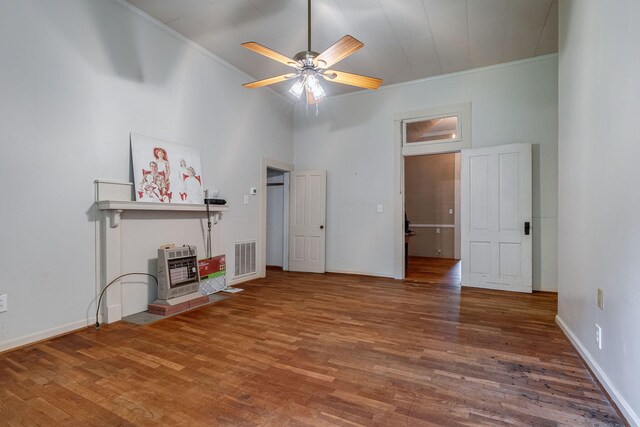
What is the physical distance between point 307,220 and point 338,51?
376 centimetres

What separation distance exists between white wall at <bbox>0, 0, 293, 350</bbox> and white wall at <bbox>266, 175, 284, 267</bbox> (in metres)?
2.92

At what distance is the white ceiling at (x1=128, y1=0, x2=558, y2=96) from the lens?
130 inches

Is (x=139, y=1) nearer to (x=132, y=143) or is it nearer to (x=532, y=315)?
(x=132, y=143)

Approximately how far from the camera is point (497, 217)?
15.0ft

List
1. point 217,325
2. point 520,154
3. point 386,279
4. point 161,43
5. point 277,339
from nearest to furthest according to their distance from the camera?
point 277,339 → point 217,325 → point 161,43 → point 520,154 → point 386,279

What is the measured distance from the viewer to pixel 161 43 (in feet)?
12.0

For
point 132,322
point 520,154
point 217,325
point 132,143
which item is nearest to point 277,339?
point 217,325

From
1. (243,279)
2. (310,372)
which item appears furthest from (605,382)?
(243,279)

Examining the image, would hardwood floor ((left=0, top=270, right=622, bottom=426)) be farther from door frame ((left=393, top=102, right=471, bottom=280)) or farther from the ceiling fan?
the ceiling fan

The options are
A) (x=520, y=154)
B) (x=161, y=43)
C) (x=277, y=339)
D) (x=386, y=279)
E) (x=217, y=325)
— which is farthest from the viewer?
(x=386, y=279)

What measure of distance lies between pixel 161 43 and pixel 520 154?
5.18m

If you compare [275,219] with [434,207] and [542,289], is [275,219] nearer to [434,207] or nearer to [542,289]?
[434,207]

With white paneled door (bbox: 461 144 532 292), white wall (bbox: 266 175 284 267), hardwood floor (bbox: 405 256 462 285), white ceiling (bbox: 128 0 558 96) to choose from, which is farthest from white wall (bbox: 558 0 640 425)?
white wall (bbox: 266 175 284 267)

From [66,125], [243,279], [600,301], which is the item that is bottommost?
[243,279]
